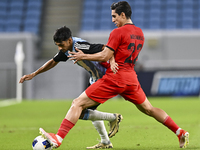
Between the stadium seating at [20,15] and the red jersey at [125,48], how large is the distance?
1608 cm

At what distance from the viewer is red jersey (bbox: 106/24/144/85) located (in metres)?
4.39

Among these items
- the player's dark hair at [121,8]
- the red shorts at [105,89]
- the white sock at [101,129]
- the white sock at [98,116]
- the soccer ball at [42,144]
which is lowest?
the white sock at [101,129]

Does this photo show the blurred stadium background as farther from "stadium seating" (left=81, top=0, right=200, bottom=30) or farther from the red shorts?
the red shorts

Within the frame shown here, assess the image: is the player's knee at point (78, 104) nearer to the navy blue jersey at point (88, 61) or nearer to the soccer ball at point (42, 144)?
the soccer ball at point (42, 144)

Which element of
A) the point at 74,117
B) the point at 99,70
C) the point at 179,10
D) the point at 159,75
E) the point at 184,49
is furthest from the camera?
the point at 179,10

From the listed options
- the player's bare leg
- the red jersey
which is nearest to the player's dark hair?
the red jersey

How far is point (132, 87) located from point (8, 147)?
74.0 inches

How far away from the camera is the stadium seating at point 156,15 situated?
778 inches

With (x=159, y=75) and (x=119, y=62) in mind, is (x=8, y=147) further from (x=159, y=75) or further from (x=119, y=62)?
(x=159, y=75)

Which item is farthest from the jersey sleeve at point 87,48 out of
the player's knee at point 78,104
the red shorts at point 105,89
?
the player's knee at point 78,104

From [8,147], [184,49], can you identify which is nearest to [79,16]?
[184,49]

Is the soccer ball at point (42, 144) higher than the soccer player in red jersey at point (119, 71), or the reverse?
the soccer player in red jersey at point (119, 71)

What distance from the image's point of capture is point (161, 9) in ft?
66.8

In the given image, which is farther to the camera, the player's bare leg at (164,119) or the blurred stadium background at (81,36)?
the blurred stadium background at (81,36)
